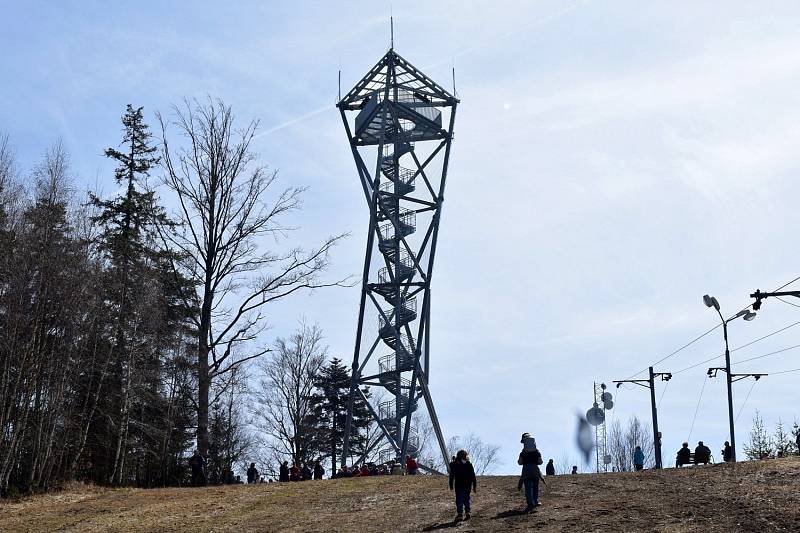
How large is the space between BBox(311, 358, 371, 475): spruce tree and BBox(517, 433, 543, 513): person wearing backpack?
34.7 metres

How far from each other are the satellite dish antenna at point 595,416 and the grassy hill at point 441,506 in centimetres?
1902

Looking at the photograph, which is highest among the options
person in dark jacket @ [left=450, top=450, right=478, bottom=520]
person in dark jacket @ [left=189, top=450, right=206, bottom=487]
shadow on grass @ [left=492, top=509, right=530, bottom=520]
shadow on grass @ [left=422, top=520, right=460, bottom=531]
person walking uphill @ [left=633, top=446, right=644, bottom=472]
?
person walking uphill @ [left=633, top=446, right=644, bottom=472]

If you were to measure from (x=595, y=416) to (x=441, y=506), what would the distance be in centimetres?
2487

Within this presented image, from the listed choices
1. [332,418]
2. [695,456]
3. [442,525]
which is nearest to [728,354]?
[695,456]

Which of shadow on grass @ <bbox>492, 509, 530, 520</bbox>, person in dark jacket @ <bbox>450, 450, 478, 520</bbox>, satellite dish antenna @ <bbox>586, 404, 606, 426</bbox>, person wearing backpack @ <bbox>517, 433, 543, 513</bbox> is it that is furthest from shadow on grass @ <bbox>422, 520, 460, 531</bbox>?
satellite dish antenna @ <bbox>586, 404, 606, 426</bbox>

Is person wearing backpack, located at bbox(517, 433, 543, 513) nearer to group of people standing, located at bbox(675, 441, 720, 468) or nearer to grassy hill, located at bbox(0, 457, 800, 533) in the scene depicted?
grassy hill, located at bbox(0, 457, 800, 533)

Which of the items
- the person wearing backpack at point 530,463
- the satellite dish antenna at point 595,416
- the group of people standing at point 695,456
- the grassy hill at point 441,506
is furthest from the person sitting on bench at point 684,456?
the satellite dish antenna at point 595,416

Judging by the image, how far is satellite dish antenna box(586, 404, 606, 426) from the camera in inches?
1790

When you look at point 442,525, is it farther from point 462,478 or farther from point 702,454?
point 702,454

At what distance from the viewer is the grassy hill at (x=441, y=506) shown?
19.0 metres

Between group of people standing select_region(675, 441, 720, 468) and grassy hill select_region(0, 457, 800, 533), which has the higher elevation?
group of people standing select_region(675, 441, 720, 468)

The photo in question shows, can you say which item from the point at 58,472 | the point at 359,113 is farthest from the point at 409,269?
the point at 58,472

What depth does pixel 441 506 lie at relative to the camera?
73.3 ft

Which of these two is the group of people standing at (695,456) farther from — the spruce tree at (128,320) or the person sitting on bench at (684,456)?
the spruce tree at (128,320)
